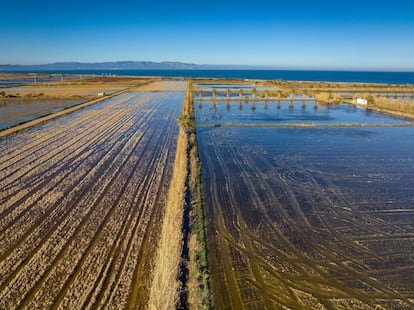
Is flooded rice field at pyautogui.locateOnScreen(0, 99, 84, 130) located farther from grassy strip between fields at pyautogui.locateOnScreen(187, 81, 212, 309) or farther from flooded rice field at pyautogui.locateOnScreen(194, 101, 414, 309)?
grassy strip between fields at pyautogui.locateOnScreen(187, 81, 212, 309)

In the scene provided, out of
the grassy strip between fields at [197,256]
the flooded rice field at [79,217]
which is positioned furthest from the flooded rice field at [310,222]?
the flooded rice field at [79,217]

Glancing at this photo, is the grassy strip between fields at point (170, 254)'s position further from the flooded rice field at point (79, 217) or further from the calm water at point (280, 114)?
Result: the calm water at point (280, 114)

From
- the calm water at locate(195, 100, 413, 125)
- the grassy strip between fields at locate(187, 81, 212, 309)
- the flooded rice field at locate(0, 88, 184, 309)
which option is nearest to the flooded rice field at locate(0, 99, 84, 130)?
the flooded rice field at locate(0, 88, 184, 309)

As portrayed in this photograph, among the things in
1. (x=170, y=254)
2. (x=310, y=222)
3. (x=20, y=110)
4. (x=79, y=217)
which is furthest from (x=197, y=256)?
(x=20, y=110)

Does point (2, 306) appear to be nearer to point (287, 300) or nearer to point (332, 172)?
point (287, 300)

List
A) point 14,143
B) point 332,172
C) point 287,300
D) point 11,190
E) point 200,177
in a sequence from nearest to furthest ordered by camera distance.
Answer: point 287,300, point 11,190, point 200,177, point 332,172, point 14,143

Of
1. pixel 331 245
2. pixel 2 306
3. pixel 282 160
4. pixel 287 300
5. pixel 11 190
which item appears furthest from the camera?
pixel 282 160

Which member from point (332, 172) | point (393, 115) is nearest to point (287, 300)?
point (332, 172)
